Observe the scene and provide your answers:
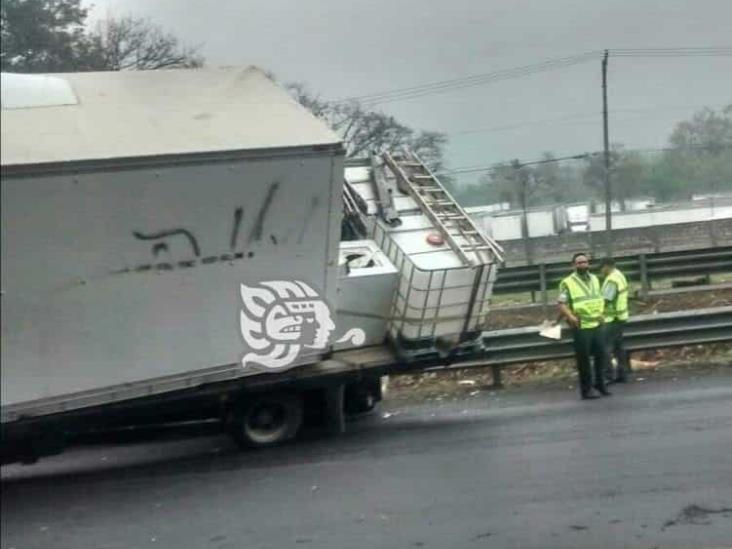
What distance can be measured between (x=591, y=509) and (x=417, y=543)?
3.86 feet

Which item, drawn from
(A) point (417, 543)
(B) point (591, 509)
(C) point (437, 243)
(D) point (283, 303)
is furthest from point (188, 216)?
(C) point (437, 243)

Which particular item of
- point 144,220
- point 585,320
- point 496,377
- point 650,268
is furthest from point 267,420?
point 650,268

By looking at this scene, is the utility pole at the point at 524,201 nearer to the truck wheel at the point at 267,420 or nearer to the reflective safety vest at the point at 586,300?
the reflective safety vest at the point at 586,300

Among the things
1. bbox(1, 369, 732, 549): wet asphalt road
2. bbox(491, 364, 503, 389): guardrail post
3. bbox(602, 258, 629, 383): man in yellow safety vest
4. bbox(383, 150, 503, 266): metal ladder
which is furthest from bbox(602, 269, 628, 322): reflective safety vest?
bbox(383, 150, 503, 266): metal ladder

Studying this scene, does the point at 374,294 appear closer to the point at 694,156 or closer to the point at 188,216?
the point at 188,216

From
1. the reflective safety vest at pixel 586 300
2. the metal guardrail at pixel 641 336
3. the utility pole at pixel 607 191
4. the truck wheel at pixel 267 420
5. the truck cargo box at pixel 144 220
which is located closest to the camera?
the truck cargo box at pixel 144 220

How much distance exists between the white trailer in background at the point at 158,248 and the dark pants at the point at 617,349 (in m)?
4.27

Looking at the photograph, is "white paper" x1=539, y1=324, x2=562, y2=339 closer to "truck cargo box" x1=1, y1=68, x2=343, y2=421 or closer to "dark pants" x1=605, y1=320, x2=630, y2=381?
"dark pants" x1=605, y1=320, x2=630, y2=381

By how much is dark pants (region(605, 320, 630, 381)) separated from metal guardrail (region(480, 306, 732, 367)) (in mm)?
220

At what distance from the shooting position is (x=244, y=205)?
25.4 feet

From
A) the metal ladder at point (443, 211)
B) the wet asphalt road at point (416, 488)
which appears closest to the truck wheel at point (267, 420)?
the wet asphalt road at point (416, 488)

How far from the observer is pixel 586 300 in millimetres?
12633

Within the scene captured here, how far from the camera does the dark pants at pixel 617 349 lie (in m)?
13.1

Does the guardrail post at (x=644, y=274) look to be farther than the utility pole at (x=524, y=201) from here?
Yes
